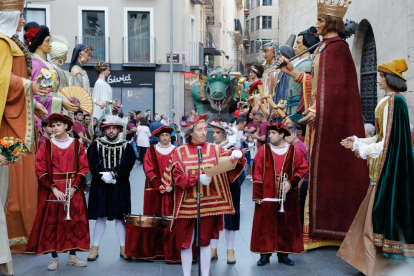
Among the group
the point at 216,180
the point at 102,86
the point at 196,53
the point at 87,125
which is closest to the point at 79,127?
the point at 87,125

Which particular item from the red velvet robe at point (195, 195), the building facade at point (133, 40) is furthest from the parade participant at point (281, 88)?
the building facade at point (133, 40)

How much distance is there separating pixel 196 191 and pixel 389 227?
208cm

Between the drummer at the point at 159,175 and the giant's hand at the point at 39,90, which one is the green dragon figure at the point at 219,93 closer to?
the drummer at the point at 159,175

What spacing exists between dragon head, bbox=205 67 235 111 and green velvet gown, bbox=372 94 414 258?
11.1m

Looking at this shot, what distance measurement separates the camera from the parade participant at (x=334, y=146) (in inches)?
272

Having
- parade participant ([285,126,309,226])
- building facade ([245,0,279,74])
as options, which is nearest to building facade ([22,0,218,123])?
parade participant ([285,126,309,226])

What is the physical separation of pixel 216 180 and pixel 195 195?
272 millimetres

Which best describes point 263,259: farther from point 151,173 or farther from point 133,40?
point 133,40

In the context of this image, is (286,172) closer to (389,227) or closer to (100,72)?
(389,227)

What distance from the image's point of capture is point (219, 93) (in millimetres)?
16609

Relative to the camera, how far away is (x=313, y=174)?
697cm

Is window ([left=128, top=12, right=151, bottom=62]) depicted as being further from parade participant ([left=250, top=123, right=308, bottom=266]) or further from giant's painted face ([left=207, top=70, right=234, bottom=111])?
parade participant ([left=250, top=123, right=308, bottom=266])

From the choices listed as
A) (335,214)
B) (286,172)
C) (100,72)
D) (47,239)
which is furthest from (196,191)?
(100,72)

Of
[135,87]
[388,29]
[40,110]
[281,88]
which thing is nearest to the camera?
[40,110]
